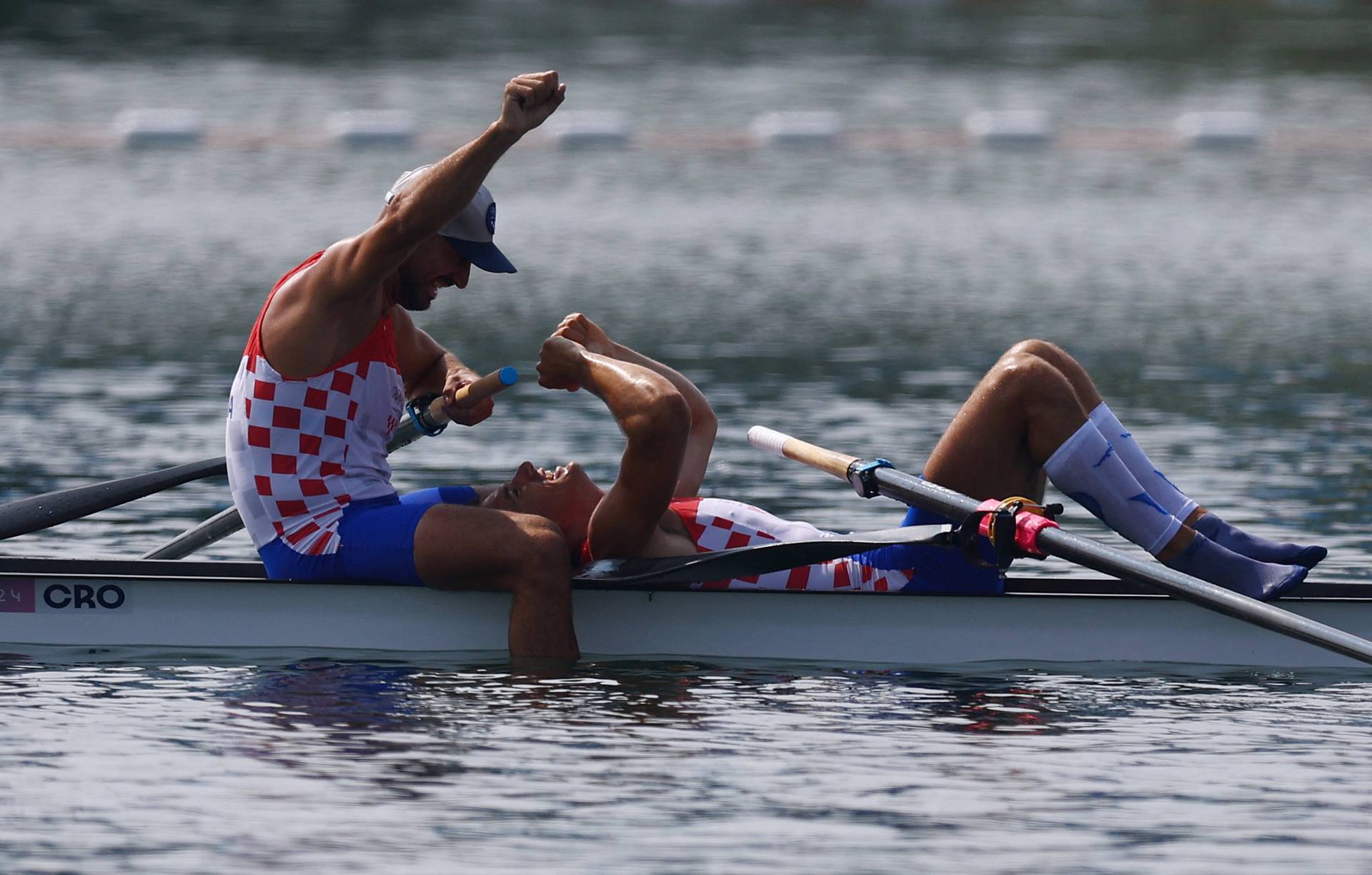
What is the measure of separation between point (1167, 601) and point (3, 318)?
51.2 ft

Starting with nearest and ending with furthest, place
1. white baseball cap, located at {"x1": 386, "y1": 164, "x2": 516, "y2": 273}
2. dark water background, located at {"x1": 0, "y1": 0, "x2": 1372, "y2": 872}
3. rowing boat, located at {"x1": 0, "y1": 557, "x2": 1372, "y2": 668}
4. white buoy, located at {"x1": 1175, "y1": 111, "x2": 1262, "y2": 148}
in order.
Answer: dark water background, located at {"x1": 0, "y1": 0, "x2": 1372, "y2": 872} < white baseball cap, located at {"x1": 386, "y1": 164, "x2": 516, "y2": 273} < rowing boat, located at {"x1": 0, "y1": 557, "x2": 1372, "y2": 668} < white buoy, located at {"x1": 1175, "y1": 111, "x2": 1262, "y2": 148}

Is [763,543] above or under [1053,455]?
under

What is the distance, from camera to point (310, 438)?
8.67 metres

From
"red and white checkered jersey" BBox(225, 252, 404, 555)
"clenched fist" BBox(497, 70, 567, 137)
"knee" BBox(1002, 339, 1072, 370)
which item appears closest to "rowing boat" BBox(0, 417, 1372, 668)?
"red and white checkered jersey" BBox(225, 252, 404, 555)

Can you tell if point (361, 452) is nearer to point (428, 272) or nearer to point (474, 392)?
point (474, 392)

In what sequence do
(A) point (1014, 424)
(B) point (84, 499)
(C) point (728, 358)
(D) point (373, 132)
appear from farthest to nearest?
(D) point (373, 132), (C) point (728, 358), (B) point (84, 499), (A) point (1014, 424)

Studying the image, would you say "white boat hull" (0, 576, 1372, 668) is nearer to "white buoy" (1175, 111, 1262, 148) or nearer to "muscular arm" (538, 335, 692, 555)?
"muscular arm" (538, 335, 692, 555)

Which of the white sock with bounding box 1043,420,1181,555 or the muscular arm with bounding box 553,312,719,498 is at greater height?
the muscular arm with bounding box 553,312,719,498

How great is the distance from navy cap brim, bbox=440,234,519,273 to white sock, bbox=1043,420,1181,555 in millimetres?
2202

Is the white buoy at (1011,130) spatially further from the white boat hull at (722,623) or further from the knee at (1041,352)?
the knee at (1041,352)

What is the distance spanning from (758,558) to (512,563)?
36.4 inches

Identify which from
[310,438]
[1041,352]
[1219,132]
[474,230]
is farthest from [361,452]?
[1219,132]

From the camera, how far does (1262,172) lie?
115 feet

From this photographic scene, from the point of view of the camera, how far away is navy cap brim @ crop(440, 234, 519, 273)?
847cm
